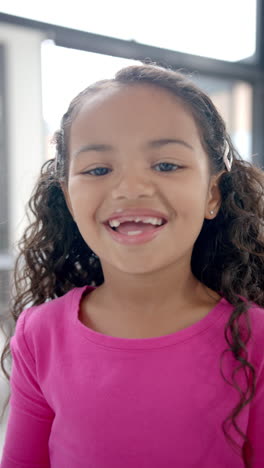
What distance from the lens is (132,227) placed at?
79 centimetres

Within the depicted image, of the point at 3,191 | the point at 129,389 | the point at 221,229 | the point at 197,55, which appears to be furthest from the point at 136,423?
the point at 197,55

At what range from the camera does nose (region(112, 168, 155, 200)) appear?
0.76 m

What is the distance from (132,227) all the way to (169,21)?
5.53 ft

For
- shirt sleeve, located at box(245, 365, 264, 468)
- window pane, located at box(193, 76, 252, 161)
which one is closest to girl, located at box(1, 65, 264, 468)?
shirt sleeve, located at box(245, 365, 264, 468)

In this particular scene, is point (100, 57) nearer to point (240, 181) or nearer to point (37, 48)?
point (37, 48)

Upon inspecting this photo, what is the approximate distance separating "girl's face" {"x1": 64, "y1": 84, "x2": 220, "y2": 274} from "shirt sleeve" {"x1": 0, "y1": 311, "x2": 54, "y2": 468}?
286 millimetres

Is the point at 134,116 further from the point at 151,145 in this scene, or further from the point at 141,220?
the point at 141,220

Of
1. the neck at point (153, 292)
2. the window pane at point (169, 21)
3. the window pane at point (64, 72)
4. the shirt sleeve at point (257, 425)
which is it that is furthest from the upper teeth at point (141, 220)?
the window pane at point (169, 21)

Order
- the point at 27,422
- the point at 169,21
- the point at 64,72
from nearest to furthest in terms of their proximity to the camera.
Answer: the point at 27,422 < the point at 64,72 < the point at 169,21

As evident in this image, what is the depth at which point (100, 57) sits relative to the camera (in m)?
1.97

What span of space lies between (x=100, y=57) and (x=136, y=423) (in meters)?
1.68

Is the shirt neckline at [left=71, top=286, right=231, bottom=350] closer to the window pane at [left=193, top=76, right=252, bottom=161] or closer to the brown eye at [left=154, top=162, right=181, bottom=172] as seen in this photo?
the brown eye at [left=154, top=162, right=181, bottom=172]

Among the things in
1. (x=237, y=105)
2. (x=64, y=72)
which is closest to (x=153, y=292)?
(x=64, y=72)

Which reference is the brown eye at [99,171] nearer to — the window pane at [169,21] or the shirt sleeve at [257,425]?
the shirt sleeve at [257,425]
